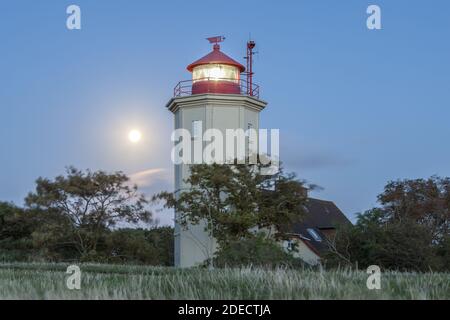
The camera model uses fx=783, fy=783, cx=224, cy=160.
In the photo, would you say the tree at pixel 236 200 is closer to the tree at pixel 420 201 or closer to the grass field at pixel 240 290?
the tree at pixel 420 201

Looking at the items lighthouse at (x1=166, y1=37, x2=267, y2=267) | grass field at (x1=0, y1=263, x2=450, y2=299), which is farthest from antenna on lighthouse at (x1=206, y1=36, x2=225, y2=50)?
grass field at (x1=0, y1=263, x2=450, y2=299)

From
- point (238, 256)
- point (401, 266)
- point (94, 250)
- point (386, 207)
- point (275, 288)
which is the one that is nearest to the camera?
point (275, 288)

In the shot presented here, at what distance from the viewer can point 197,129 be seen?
39.6 m

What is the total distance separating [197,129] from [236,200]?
15.4 feet

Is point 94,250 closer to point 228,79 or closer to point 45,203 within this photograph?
point 45,203

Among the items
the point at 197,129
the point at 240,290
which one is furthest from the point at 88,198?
the point at 240,290

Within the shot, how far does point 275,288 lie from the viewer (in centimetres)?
883

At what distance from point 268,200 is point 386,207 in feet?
42.8

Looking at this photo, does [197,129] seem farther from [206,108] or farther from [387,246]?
[387,246]

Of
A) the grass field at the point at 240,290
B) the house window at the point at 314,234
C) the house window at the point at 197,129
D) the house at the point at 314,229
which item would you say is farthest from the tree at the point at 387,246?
the grass field at the point at 240,290

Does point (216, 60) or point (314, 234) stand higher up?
point (216, 60)

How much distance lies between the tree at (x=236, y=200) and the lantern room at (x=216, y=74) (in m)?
4.24

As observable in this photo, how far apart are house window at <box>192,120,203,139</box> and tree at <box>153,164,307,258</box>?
2.13m
